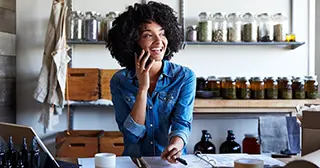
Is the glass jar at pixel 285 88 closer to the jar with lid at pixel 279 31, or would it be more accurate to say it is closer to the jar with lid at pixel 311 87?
the jar with lid at pixel 311 87

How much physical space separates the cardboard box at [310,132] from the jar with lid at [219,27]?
72.6 inches

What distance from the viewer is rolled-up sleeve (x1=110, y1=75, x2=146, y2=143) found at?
4.76 feet

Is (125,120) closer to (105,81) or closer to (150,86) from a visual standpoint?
(150,86)

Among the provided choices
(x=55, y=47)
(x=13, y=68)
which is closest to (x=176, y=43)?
(x=55, y=47)

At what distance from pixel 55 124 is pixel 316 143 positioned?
207 cm

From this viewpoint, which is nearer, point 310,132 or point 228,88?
point 310,132

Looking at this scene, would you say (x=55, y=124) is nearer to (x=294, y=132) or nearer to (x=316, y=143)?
(x=294, y=132)

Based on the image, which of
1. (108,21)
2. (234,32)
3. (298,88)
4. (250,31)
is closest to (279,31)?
(250,31)

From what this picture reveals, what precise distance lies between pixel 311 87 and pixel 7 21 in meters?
2.14

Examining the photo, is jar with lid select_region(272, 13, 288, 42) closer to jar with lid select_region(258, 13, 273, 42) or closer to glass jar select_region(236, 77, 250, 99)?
jar with lid select_region(258, 13, 273, 42)

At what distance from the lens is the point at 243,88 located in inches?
112

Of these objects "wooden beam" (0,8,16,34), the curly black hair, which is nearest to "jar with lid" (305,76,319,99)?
the curly black hair

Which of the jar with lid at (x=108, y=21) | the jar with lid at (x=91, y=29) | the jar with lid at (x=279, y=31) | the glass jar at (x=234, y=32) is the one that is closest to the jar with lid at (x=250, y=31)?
the glass jar at (x=234, y=32)

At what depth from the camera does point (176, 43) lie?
1.60m
